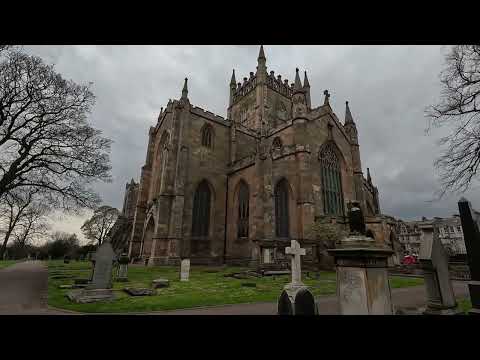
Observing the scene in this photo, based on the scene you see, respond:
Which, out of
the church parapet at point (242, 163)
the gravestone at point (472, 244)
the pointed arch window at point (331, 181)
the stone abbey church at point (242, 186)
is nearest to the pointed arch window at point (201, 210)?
the stone abbey church at point (242, 186)

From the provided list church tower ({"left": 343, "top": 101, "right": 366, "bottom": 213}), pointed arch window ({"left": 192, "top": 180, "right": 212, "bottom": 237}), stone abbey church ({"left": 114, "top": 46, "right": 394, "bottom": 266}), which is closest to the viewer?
stone abbey church ({"left": 114, "top": 46, "right": 394, "bottom": 266})

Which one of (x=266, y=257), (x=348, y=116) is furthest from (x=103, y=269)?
(x=348, y=116)

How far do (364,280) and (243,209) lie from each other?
62.9 feet

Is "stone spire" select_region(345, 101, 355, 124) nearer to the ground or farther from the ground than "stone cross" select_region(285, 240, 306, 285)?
farther from the ground

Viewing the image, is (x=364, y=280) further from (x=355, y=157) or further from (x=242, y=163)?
(x=355, y=157)

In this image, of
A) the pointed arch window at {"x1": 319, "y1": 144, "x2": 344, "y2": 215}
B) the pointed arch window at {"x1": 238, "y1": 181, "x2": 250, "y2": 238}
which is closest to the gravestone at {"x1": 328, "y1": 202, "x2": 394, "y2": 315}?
the pointed arch window at {"x1": 238, "y1": 181, "x2": 250, "y2": 238}

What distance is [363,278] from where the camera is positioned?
14.9ft

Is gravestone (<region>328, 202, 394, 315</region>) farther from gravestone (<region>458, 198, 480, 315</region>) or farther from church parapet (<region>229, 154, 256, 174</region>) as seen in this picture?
church parapet (<region>229, 154, 256, 174</region>)

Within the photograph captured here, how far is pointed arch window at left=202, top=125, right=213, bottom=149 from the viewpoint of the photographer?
26.1 metres

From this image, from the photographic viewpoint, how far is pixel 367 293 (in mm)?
4445

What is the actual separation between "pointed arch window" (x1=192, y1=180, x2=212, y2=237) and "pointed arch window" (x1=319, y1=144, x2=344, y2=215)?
1153cm
